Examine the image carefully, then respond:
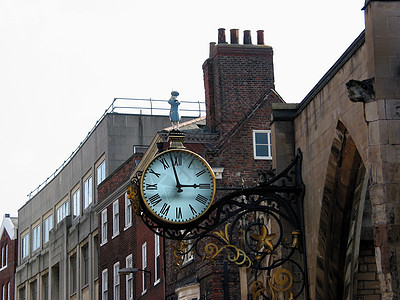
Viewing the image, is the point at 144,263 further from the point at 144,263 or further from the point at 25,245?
the point at 25,245

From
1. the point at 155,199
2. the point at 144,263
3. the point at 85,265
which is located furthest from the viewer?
the point at 85,265

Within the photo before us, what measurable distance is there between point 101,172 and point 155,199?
1471 inches

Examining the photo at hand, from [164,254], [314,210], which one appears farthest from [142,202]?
[164,254]

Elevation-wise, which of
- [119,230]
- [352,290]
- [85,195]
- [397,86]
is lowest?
[352,290]

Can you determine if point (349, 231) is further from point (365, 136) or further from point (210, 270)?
point (210, 270)

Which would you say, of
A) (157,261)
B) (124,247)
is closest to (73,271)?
(124,247)

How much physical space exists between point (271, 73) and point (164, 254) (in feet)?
25.8

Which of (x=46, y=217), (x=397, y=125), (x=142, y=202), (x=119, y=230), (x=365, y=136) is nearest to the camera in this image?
(x=397, y=125)

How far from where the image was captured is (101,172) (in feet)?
167

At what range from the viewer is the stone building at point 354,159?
11258mm

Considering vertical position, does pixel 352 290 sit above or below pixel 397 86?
below

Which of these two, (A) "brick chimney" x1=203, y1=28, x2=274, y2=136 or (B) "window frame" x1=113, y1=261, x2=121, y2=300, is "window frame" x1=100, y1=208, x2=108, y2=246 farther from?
(A) "brick chimney" x1=203, y1=28, x2=274, y2=136

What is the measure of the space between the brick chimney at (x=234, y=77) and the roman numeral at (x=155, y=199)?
22334mm

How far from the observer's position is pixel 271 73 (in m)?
36.7
